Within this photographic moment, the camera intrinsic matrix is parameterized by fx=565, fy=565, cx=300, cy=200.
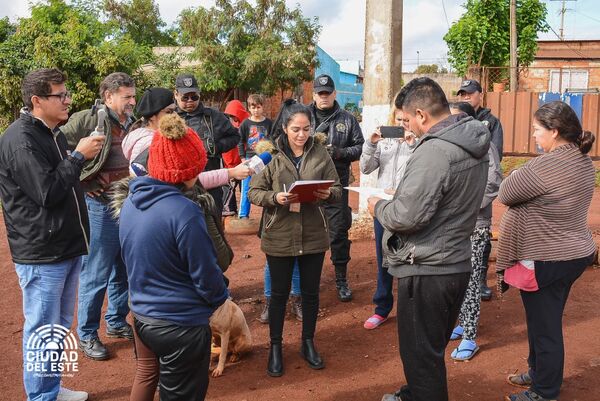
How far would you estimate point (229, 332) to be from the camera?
4.37 meters

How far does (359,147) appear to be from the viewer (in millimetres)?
6043

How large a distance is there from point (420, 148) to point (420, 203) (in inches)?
12.0

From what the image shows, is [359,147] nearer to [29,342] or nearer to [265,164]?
[265,164]

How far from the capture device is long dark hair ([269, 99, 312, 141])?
14.7 ft

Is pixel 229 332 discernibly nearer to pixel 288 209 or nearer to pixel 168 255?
pixel 288 209

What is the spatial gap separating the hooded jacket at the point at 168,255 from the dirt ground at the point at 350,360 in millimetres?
1513

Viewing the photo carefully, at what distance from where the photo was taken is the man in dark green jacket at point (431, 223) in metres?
2.90

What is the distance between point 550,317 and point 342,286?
2.68 m

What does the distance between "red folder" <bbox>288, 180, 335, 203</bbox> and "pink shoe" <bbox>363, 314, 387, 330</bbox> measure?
1.53 metres

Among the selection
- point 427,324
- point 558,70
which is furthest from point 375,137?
point 558,70

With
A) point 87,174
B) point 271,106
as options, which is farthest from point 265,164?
point 271,106

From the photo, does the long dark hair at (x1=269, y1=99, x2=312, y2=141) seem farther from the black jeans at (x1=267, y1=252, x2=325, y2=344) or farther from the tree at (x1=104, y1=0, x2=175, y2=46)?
the tree at (x1=104, y1=0, x2=175, y2=46)

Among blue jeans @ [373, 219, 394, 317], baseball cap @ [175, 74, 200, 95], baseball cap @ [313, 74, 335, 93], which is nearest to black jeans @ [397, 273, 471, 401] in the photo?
blue jeans @ [373, 219, 394, 317]

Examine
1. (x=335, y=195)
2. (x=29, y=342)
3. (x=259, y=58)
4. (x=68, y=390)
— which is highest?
(x=259, y=58)
